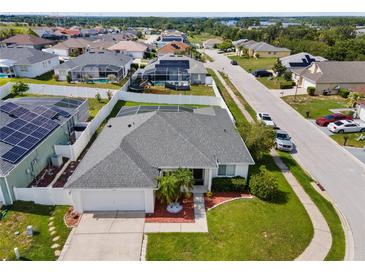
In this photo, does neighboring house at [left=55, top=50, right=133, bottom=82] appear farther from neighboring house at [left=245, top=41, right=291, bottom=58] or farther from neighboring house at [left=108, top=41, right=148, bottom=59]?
neighboring house at [left=245, top=41, right=291, bottom=58]

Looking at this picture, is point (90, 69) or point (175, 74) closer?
point (90, 69)

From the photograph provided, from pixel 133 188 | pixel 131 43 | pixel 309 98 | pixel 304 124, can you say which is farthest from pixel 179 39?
pixel 133 188

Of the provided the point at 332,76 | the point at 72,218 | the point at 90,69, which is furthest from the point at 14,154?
the point at 332,76

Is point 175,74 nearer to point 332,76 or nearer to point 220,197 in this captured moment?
point 332,76

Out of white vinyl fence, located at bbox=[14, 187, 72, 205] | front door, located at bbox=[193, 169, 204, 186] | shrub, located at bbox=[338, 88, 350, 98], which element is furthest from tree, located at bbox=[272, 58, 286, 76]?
white vinyl fence, located at bbox=[14, 187, 72, 205]

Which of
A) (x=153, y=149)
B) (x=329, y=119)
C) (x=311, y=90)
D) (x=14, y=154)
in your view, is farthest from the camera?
(x=311, y=90)

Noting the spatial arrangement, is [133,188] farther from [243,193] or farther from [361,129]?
[361,129]
